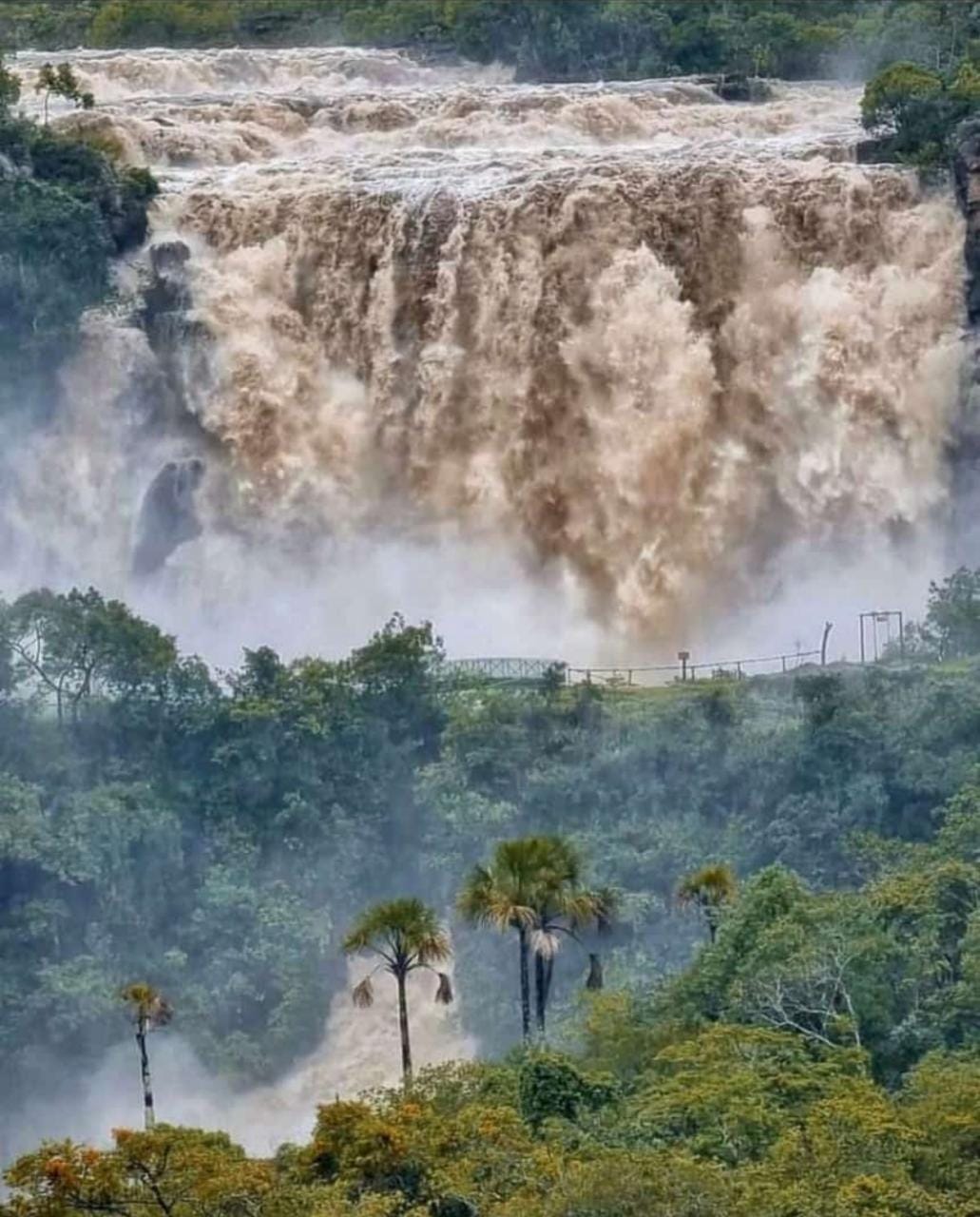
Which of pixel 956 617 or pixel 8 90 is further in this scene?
pixel 8 90

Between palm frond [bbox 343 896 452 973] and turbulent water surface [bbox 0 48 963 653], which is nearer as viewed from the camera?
palm frond [bbox 343 896 452 973]

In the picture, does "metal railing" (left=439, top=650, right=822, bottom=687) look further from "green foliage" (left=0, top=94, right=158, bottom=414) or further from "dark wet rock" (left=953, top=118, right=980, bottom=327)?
"green foliage" (left=0, top=94, right=158, bottom=414)

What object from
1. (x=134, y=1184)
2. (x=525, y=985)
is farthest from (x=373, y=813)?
(x=134, y=1184)

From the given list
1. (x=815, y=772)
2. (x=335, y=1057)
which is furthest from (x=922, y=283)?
(x=335, y=1057)

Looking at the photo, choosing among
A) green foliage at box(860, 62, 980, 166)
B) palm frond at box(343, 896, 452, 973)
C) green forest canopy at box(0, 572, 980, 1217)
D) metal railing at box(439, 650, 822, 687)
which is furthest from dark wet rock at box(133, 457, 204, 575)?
palm frond at box(343, 896, 452, 973)

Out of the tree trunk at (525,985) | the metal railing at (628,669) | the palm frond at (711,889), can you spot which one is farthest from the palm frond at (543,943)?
the metal railing at (628,669)

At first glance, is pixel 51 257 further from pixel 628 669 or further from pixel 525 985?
pixel 525 985
